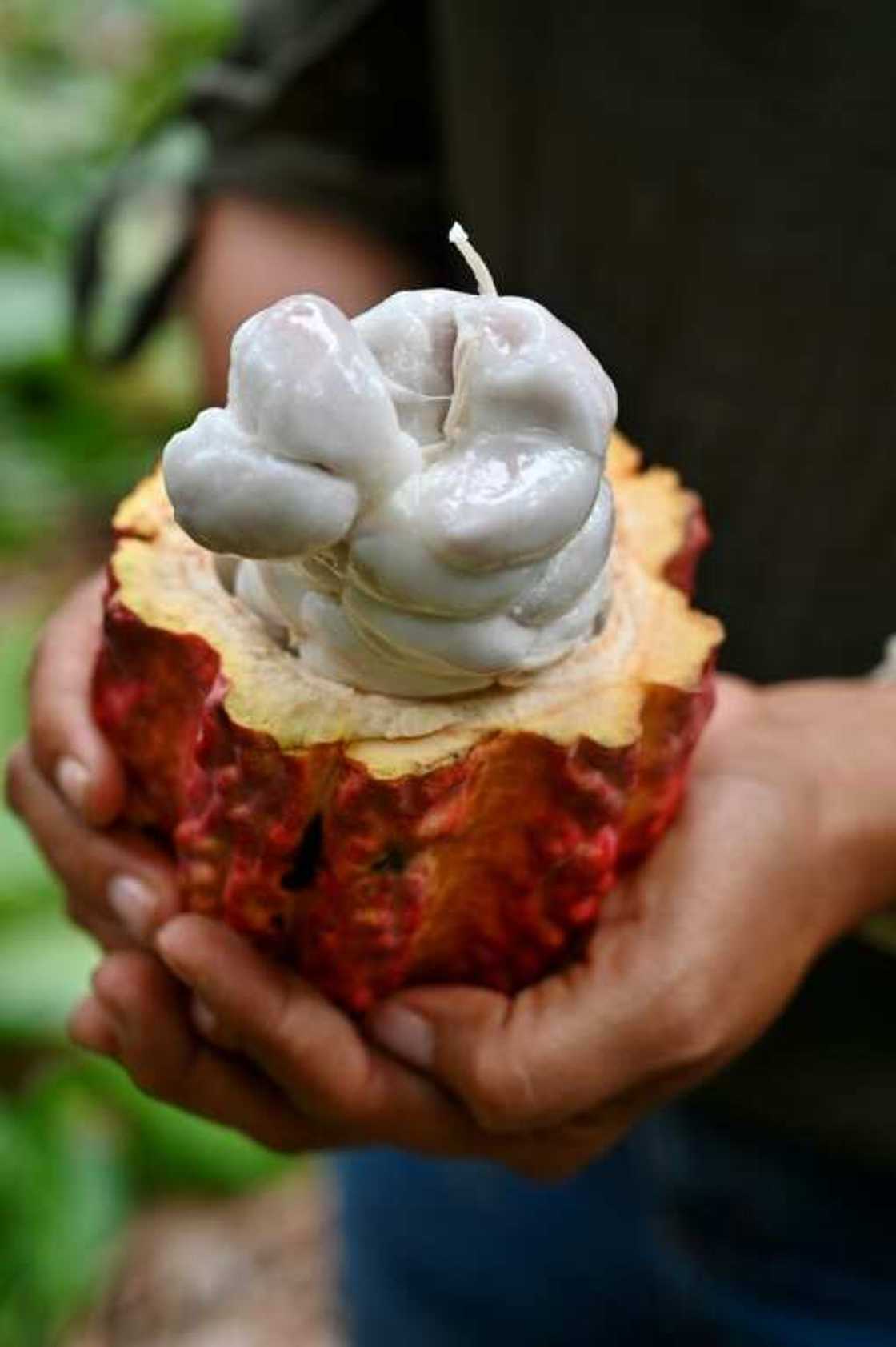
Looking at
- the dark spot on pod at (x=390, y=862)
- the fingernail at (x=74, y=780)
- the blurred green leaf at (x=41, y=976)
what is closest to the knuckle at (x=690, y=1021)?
the dark spot on pod at (x=390, y=862)

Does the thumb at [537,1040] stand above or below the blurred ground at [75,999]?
above

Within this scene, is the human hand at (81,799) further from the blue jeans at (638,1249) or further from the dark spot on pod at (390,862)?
the blue jeans at (638,1249)

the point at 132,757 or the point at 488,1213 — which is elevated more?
the point at 132,757

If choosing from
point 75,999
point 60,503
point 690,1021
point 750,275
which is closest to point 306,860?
point 690,1021

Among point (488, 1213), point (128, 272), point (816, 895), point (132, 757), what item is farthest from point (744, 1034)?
point (128, 272)

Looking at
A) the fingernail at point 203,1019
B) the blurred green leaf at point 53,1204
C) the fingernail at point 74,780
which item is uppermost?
the fingernail at point 74,780

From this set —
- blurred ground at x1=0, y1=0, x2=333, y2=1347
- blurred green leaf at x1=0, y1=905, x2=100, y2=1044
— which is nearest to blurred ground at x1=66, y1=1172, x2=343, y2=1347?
blurred ground at x1=0, y1=0, x2=333, y2=1347

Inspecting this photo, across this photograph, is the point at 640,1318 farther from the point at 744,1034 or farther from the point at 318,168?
the point at 318,168
